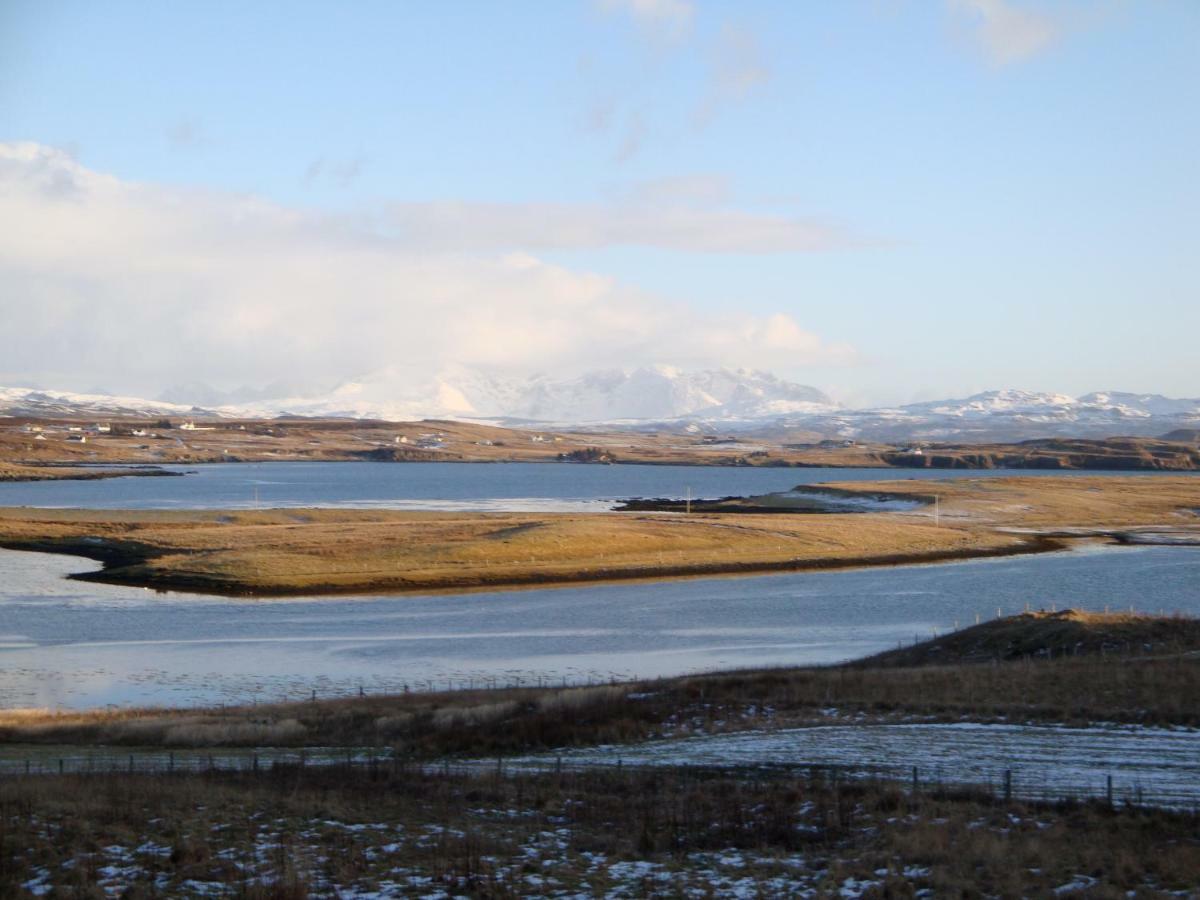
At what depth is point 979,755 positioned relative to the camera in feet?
74.8

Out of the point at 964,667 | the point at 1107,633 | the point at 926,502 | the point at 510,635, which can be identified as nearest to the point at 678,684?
the point at 964,667

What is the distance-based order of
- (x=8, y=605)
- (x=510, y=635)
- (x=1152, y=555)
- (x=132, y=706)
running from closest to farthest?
(x=132, y=706)
(x=510, y=635)
(x=8, y=605)
(x=1152, y=555)

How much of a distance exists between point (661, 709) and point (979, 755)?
9.04 meters

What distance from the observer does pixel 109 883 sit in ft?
47.5

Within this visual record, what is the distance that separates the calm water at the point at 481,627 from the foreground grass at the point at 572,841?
65.4 feet

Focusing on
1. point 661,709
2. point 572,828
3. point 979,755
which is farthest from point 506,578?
point 572,828

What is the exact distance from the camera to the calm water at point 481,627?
4181cm

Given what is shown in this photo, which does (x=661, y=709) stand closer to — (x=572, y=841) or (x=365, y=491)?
(x=572, y=841)

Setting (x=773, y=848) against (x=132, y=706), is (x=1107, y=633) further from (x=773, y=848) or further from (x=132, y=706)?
(x=132, y=706)

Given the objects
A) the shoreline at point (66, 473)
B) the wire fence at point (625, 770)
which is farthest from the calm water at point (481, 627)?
the shoreline at point (66, 473)

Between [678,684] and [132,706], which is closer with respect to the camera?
[678,684]

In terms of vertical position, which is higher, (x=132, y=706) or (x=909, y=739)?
(x=909, y=739)

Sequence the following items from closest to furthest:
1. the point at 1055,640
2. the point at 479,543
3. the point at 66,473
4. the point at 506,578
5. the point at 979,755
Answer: the point at 979,755 → the point at 1055,640 → the point at 506,578 → the point at 479,543 → the point at 66,473

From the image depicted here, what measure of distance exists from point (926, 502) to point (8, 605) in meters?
85.8
